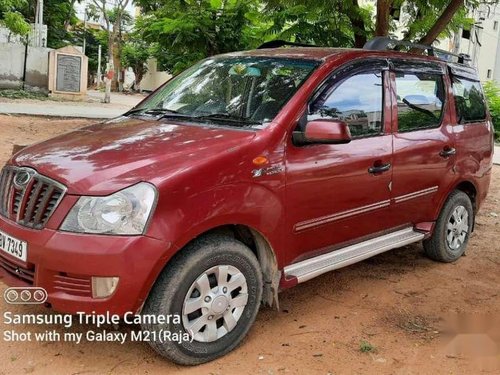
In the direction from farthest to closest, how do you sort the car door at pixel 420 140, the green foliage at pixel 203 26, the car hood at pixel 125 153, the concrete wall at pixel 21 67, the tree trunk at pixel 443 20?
the concrete wall at pixel 21 67
the green foliage at pixel 203 26
the tree trunk at pixel 443 20
the car door at pixel 420 140
the car hood at pixel 125 153

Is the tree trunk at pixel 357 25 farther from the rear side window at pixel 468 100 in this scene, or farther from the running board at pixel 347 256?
the running board at pixel 347 256

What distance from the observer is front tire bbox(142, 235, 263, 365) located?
9.77 feet

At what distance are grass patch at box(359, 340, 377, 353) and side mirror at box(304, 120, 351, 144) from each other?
128 centimetres

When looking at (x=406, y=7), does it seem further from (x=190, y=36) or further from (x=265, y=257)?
(x=265, y=257)

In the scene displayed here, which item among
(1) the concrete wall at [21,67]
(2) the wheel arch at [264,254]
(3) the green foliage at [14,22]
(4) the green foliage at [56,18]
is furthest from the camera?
(4) the green foliage at [56,18]

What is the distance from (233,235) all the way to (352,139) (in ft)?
3.75

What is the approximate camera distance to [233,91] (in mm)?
3965

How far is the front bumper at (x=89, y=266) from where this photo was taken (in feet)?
9.16

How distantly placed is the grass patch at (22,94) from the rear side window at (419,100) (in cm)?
1860

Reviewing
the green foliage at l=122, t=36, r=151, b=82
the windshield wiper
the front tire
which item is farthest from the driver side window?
the green foliage at l=122, t=36, r=151, b=82

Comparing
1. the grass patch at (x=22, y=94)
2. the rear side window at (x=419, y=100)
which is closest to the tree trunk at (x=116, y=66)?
the grass patch at (x=22, y=94)

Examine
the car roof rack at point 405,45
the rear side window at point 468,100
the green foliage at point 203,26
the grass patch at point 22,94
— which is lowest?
the grass patch at point 22,94

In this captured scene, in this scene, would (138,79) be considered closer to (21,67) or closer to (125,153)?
(21,67)

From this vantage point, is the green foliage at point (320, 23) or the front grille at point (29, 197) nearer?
the front grille at point (29, 197)
